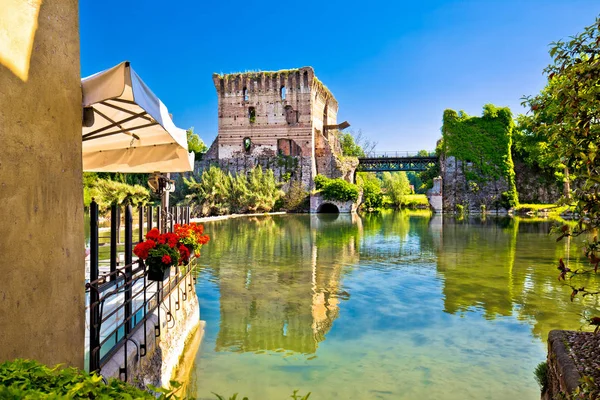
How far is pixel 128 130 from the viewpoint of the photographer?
4.81 m

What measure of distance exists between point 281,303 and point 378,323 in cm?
187

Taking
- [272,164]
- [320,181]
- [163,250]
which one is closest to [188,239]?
[163,250]

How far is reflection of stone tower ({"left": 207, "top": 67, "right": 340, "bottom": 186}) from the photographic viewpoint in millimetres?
41406

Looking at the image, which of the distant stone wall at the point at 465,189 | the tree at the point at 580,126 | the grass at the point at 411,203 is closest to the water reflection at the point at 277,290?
the tree at the point at 580,126

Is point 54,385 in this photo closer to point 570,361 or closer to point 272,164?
point 570,361

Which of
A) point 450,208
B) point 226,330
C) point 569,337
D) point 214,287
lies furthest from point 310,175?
point 569,337

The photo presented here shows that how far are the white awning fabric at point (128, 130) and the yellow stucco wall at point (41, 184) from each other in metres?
0.22

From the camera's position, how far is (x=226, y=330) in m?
6.62

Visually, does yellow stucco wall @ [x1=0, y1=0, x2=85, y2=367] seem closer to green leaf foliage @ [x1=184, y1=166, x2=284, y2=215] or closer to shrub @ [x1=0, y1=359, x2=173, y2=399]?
shrub @ [x1=0, y1=359, x2=173, y2=399]

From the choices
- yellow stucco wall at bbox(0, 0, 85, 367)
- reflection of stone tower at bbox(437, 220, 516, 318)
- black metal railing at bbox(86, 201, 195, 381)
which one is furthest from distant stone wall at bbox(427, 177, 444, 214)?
yellow stucco wall at bbox(0, 0, 85, 367)

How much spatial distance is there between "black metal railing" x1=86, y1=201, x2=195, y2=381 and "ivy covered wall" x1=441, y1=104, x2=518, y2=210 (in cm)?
3746

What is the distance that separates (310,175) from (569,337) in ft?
122

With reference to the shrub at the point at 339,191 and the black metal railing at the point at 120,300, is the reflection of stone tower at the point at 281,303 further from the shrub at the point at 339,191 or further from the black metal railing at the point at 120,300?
the shrub at the point at 339,191

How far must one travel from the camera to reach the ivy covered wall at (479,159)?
3975cm
